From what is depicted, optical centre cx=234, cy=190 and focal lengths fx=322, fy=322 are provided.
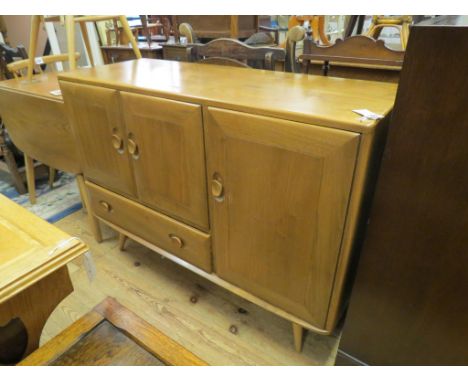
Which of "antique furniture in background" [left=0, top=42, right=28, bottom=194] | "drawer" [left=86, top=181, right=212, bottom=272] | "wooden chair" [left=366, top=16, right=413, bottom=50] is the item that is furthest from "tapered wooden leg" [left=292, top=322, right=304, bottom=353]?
"antique furniture in background" [left=0, top=42, right=28, bottom=194]

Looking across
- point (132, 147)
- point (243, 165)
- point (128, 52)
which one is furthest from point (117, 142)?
point (128, 52)

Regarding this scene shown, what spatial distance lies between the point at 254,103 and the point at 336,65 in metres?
0.90

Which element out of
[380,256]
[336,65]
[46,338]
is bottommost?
[46,338]

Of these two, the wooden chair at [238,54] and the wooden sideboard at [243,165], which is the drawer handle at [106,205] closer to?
the wooden sideboard at [243,165]

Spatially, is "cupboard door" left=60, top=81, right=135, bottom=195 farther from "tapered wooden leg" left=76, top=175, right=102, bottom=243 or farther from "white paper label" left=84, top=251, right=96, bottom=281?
"white paper label" left=84, top=251, right=96, bottom=281

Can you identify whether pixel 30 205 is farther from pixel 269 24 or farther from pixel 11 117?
pixel 269 24

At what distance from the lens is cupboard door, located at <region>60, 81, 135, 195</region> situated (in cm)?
114

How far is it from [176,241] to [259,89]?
0.63 m

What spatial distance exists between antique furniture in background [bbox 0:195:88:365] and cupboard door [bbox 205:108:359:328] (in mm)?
430

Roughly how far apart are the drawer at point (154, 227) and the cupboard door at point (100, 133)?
0.07 m

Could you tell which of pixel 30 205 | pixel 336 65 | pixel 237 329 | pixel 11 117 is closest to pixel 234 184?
pixel 237 329

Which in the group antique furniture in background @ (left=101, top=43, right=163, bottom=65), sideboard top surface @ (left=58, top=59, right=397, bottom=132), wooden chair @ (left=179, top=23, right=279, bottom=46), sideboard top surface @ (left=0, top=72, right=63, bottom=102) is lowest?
sideboard top surface @ (left=0, top=72, right=63, bottom=102)

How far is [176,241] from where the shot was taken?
1212 mm

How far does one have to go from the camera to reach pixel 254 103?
0.80 metres
